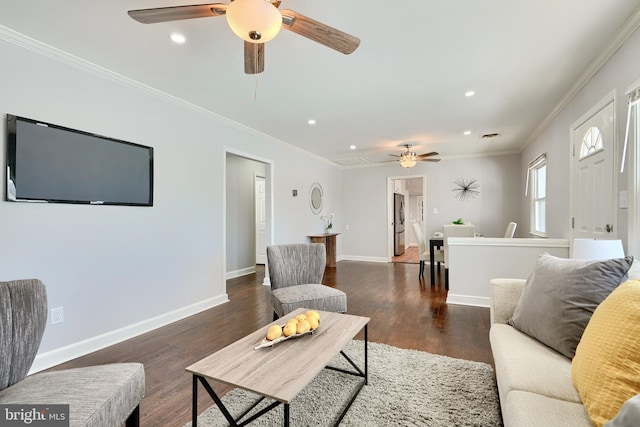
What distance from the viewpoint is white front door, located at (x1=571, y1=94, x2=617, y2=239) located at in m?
2.31

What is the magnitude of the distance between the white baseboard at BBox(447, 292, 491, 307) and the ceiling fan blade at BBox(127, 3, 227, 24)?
377cm

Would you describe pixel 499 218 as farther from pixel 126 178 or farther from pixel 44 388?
pixel 44 388

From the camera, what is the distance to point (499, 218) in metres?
6.14

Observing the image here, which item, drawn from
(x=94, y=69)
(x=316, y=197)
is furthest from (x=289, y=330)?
(x=316, y=197)

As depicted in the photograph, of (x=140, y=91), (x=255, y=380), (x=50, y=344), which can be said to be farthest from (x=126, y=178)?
(x=255, y=380)

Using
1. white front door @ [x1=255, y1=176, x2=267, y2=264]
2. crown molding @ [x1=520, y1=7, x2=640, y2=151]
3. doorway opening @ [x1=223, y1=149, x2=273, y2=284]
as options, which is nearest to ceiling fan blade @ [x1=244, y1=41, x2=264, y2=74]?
crown molding @ [x1=520, y1=7, x2=640, y2=151]

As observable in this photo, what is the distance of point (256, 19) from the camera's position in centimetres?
138

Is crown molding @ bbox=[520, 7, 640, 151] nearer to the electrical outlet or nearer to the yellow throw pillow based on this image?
the yellow throw pillow

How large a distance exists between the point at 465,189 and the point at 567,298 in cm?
546

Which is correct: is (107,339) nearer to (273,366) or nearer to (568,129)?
(273,366)

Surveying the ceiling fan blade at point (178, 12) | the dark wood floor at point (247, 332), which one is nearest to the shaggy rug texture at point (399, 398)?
the dark wood floor at point (247, 332)

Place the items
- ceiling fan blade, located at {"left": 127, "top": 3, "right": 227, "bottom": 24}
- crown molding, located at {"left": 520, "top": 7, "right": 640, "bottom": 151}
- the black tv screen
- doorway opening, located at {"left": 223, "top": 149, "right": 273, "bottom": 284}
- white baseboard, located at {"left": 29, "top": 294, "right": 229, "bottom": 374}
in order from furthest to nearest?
doorway opening, located at {"left": 223, "top": 149, "right": 273, "bottom": 284} < white baseboard, located at {"left": 29, "top": 294, "right": 229, "bottom": 374} < the black tv screen < crown molding, located at {"left": 520, "top": 7, "right": 640, "bottom": 151} < ceiling fan blade, located at {"left": 127, "top": 3, "right": 227, "bottom": 24}

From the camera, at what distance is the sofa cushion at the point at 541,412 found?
96 centimetres

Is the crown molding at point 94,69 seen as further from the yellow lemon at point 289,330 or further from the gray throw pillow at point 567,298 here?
the gray throw pillow at point 567,298
